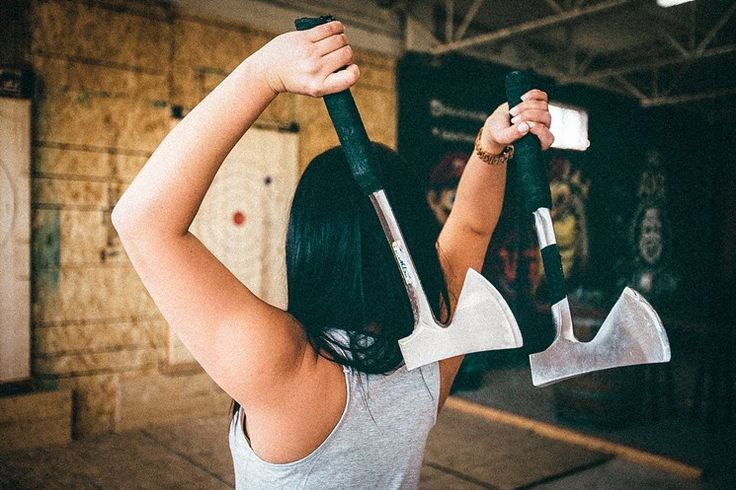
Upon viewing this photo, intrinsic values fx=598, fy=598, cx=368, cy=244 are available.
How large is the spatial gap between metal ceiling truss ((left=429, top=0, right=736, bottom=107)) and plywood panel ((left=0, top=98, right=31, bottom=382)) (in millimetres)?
3541

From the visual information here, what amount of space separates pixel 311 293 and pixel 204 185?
313 millimetres

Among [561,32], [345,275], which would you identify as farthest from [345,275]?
[561,32]

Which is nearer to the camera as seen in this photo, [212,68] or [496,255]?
[212,68]

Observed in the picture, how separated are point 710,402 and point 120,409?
13.5 feet

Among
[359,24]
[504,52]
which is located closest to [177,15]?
[359,24]

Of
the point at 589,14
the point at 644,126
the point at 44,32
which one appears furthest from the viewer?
the point at 644,126

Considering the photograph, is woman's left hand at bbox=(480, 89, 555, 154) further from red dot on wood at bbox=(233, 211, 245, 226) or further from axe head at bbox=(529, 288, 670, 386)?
red dot on wood at bbox=(233, 211, 245, 226)

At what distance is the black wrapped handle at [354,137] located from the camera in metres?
0.72

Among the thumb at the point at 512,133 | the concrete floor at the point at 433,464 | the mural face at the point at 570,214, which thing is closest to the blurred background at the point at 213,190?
the concrete floor at the point at 433,464

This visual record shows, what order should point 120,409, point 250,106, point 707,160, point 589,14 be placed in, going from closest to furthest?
point 250,106, point 120,409, point 589,14, point 707,160

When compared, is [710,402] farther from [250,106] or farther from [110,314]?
[250,106]

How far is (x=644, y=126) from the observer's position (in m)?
8.19

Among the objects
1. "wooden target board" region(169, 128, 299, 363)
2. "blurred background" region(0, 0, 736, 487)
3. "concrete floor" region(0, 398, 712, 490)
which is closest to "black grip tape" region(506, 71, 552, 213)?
"blurred background" region(0, 0, 736, 487)

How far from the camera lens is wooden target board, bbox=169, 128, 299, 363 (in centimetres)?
436
